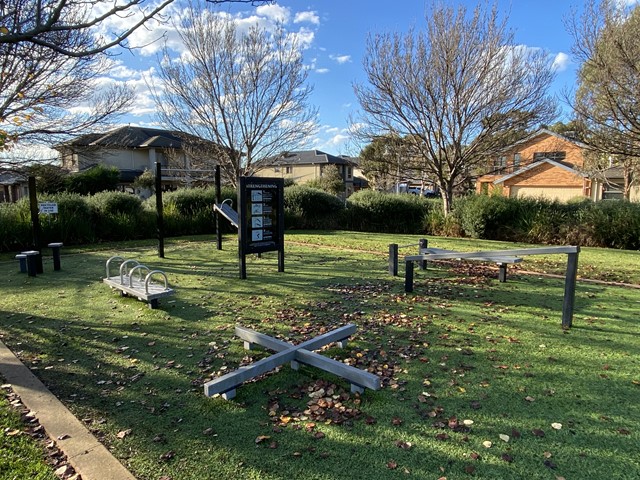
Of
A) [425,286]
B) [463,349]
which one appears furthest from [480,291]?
[463,349]

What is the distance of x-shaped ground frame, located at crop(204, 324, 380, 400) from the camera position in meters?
3.17

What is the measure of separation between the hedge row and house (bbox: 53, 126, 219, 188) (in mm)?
1654

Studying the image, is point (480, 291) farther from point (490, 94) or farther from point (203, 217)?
point (203, 217)

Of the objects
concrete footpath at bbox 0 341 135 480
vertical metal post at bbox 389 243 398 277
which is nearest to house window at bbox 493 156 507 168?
vertical metal post at bbox 389 243 398 277

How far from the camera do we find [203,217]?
17562 millimetres

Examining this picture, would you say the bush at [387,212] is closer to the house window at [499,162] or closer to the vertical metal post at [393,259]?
the house window at [499,162]

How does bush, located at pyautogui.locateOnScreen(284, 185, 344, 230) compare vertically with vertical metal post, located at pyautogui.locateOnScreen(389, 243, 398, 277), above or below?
above

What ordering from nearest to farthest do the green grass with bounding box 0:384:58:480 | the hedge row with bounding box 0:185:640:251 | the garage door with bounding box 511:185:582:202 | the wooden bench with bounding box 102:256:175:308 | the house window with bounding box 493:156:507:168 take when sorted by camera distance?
the green grass with bounding box 0:384:58:480, the wooden bench with bounding box 102:256:175:308, the hedge row with bounding box 0:185:640:251, the house window with bounding box 493:156:507:168, the garage door with bounding box 511:185:582:202

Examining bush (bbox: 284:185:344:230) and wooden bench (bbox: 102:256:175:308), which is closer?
wooden bench (bbox: 102:256:175:308)

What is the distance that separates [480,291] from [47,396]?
6.14 meters

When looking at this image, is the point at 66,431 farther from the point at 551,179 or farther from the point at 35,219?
the point at 551,179

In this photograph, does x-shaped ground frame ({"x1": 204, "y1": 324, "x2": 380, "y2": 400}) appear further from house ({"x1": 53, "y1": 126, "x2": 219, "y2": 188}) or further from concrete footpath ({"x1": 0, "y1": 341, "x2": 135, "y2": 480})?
house ({"x1": 53, "y1": 126, "x2": 219, "y2": 188})

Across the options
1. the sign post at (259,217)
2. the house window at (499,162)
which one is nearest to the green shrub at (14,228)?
the sign post at (259,217)

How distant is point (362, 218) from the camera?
1925cm
